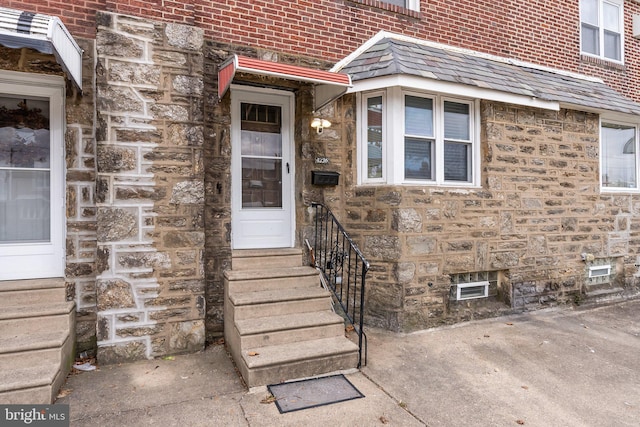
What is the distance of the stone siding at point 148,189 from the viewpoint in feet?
11.9

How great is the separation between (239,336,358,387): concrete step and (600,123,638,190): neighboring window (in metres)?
5.64

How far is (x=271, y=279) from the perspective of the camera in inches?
162

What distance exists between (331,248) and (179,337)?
1.90 metres

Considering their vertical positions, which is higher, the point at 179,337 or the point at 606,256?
the point at 606,256

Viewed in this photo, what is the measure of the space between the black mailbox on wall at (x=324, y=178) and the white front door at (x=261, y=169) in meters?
0.38

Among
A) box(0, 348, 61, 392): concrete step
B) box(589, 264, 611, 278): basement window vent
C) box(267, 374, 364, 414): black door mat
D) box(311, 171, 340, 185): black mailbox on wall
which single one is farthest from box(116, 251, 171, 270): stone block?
box(589, 264, 611, 278): basement window vent

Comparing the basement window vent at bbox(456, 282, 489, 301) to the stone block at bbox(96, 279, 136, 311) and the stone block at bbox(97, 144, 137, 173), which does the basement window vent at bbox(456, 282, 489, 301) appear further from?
the stone block at bbox(97, 144, 137, 173)

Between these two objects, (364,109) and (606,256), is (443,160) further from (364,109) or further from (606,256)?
(606,256)

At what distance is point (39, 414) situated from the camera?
2705 millimetres

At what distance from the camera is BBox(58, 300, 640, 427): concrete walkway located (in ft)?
8.98

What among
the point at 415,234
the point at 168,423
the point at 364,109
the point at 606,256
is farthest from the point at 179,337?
the point at 606,256

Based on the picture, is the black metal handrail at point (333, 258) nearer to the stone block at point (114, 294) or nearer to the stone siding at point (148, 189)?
the stone siding at point (148, 189)

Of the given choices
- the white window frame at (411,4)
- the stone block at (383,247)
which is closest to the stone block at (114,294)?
the stone block at (383,247)

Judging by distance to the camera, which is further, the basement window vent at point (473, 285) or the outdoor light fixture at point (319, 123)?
the basement window vent at point (473, 285)
